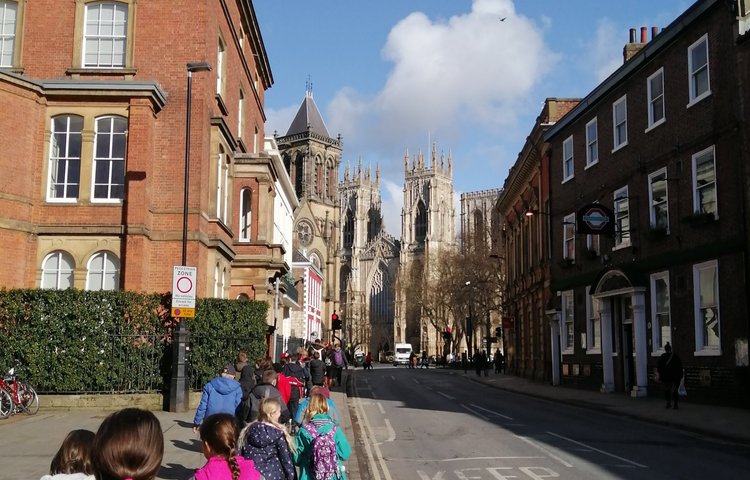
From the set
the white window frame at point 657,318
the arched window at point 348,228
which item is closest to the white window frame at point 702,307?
the white window frame at point 657,318

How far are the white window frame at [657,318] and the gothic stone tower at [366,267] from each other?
93.9m

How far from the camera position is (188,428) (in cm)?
1605

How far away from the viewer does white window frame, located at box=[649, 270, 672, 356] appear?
78.2ft

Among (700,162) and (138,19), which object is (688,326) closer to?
(700,162)

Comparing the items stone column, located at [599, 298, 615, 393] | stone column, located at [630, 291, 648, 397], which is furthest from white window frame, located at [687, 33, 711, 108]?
stone column, located at [599, 298, 615, 393]

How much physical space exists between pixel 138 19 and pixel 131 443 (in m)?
22.5

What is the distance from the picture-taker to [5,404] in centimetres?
1708

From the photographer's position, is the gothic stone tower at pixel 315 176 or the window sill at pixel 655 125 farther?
the gothic stone tower at pixel 315 176

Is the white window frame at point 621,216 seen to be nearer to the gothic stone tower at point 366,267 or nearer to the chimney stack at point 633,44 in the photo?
the chimney stack at point 633,44

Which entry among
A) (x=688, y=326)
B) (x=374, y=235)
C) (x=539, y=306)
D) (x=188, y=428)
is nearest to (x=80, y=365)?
(x=188, y=428)

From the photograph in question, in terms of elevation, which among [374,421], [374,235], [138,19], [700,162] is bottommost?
[374,421]

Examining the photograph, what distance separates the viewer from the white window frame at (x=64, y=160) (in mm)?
22734

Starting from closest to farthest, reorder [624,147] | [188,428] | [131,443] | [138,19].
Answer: [131,443], [188,428], [138,19], [624,147]

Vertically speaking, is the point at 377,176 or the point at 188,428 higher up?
the point at 377,176
